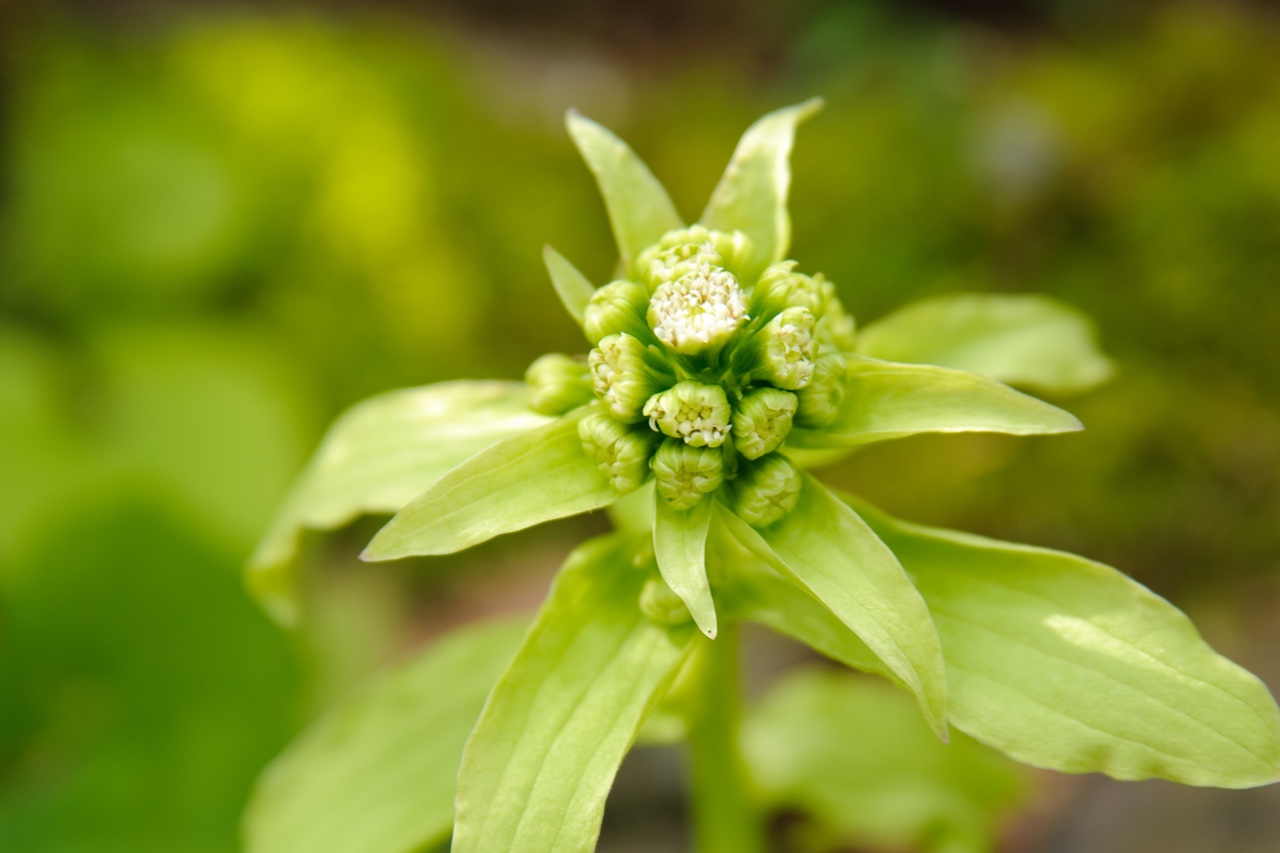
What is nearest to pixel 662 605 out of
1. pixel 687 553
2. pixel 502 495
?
pixel 687 553

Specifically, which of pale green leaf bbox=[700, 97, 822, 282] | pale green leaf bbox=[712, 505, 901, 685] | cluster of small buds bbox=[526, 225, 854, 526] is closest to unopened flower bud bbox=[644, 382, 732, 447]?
cluster of small buds bbox=[526, 225, 854, 526]

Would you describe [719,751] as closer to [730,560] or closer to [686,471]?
[730,560]

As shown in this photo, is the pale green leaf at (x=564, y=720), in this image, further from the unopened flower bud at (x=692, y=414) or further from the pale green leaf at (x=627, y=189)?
the pale green leaf at (x=627, y=189)

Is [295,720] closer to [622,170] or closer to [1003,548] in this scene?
[622,170]

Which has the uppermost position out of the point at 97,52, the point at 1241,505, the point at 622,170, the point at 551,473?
the point at 97,52

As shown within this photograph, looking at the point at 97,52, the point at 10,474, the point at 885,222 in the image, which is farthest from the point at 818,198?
the point at 97,52

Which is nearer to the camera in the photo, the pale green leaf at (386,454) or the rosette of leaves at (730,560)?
the rosette of leaves at (730,560)

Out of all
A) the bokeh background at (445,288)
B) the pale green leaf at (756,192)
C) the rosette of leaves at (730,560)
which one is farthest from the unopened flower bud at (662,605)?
the bokeh background at (445,288)
